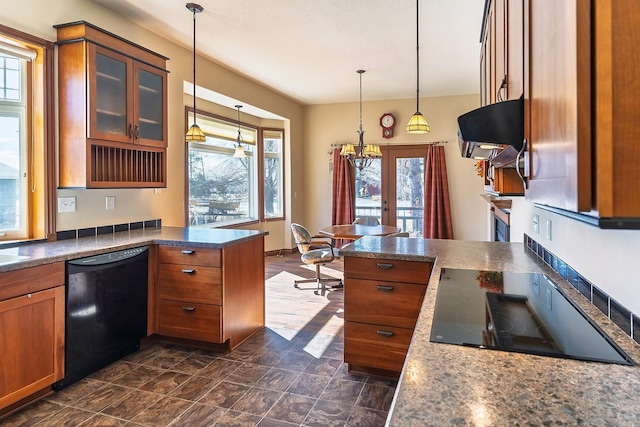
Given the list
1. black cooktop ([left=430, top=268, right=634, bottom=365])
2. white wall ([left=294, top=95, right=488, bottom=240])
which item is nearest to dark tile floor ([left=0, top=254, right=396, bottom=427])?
black cooktop ([left=430, top=268, right=634, bottom=365])

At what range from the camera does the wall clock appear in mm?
6949

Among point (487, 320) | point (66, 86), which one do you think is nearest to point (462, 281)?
point (487, 320)

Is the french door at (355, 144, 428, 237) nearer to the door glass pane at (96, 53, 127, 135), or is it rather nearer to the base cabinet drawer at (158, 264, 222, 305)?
the base cabinet drawer at (158, 264, 222, 305)

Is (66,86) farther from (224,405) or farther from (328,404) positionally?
(328,404)

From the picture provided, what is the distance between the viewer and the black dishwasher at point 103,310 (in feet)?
8.00

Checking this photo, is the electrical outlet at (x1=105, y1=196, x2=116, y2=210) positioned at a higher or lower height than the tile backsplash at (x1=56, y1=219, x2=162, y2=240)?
higher

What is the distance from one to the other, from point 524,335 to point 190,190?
4.93m

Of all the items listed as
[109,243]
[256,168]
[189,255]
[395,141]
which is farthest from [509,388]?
[395,141]

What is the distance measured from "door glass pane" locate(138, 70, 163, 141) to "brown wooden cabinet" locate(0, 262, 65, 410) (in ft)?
4.97

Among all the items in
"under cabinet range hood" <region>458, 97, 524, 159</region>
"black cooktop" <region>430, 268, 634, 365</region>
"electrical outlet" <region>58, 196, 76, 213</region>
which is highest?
"under cabinet range hood" <region>458, 97, 524, 159</region>

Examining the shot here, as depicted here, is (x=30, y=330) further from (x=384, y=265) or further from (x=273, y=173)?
(x=273, y=173)

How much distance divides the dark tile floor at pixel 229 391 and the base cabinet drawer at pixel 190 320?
144 millimetres

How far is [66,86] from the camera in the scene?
9.55 ft

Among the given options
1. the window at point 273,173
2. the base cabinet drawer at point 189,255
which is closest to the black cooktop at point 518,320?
the base cabinet drawer at point 189,255
